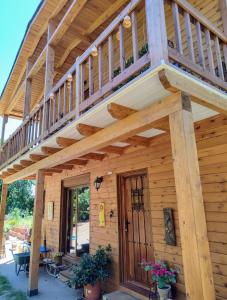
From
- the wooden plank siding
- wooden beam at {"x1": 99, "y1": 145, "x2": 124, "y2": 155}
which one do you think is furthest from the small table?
wooden beam at {"x1": 99, "y1": 145, "x2": 124, "y2": 155}

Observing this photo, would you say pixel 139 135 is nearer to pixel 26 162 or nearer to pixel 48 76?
pixel 48 76

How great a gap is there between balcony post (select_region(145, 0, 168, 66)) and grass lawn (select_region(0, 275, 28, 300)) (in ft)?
16.8

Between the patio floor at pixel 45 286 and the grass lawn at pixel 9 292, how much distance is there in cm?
12

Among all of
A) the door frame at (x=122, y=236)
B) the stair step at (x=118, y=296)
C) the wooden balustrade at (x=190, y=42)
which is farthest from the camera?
the door frame at (x=122, y=236)

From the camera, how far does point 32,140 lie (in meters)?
5.26

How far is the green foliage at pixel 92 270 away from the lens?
4.41 metres

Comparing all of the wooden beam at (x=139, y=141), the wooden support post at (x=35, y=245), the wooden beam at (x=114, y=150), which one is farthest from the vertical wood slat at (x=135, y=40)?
the wooden support post at (x=35, y=245)

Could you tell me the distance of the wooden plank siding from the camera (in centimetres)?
310

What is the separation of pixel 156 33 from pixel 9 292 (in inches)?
228

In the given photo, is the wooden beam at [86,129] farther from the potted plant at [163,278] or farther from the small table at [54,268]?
the small table at [54,268]

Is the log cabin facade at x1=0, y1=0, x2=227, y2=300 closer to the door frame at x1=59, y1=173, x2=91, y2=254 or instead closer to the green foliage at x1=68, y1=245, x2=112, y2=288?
the door frame at x1=59, y1=173, x2=91, y2=254

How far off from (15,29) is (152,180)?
1157 cm

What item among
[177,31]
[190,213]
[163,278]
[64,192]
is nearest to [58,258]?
[64,192]

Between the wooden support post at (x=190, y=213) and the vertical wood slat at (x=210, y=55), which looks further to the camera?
the vertical wood slat at (x=210, y=55)
